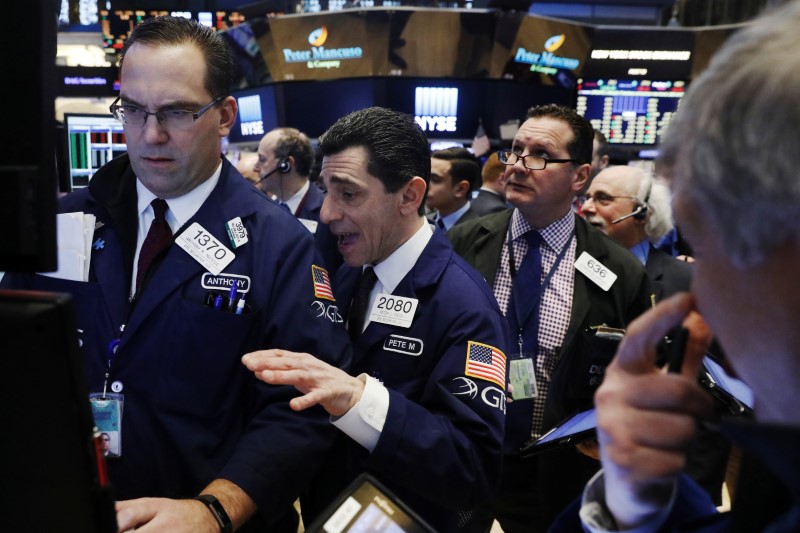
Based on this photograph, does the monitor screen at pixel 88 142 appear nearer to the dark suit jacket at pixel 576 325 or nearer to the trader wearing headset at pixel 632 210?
the dark suit jacket at pixel 576 325

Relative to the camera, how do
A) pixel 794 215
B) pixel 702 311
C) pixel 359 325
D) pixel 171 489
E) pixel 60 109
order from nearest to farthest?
1. pixel 794 215
2. pixel 702 311
3. pixel 171 489
4. pixel 359 325
5. pixel 60 109

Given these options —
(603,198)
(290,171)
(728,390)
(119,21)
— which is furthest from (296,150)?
(119,21)

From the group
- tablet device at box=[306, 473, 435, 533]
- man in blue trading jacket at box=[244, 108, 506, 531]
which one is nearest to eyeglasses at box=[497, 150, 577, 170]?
man in blue trading jacket at box=[244, 108, 506, 531]

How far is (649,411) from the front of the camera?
72 centimetres

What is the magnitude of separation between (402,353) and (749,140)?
1269 millimetres

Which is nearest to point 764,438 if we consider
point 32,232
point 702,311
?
point 702,311

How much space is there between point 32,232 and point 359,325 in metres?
1.25

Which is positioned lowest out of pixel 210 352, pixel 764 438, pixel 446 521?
pixel 446 521

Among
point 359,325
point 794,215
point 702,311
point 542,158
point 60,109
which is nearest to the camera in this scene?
point 794,215

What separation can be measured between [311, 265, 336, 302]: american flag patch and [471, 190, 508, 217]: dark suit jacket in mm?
3227

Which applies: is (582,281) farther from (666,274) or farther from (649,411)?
(649,411)

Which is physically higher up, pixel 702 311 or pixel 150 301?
pixel 702 311

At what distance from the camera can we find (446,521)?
1.70m

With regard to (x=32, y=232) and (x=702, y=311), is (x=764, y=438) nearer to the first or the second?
(x=702, y=311)
